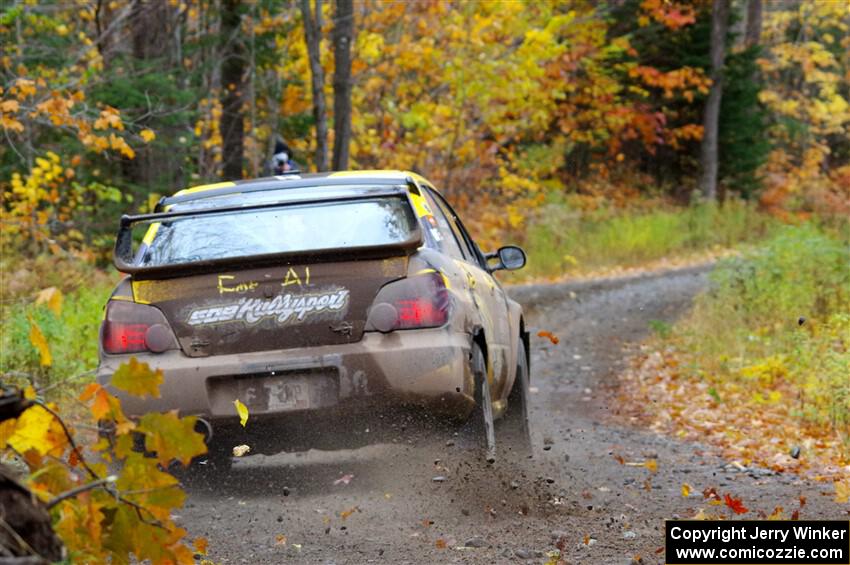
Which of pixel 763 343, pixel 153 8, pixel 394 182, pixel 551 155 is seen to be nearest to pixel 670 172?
pixel 551 155

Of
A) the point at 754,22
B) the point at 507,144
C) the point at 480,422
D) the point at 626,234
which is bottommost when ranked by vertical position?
the point at 626,234

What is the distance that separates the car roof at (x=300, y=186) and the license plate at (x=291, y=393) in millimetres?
1298

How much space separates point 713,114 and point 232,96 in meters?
14.6

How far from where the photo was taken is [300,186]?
7.27 m

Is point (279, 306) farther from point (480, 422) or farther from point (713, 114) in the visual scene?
point (713, 114)

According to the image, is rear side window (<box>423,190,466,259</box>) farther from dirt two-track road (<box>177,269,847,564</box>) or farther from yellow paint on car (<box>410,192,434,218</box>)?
dirt two-track road (<box>177,269,847,564</box>)

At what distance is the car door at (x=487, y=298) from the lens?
7082mm

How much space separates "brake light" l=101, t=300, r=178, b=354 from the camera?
6.24 metres

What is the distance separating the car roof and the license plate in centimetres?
130

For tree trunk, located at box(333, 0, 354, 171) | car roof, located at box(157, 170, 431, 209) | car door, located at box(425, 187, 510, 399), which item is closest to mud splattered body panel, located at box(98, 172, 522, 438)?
car door, located at box(425, 187, 510, 399)

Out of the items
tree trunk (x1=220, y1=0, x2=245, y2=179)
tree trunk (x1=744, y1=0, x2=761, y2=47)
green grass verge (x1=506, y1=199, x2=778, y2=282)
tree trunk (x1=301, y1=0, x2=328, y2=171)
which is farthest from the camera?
tree trunk (x1=744, y1=0, x2=761, y2=47)

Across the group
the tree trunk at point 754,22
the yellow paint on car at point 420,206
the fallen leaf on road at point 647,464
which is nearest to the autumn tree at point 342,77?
the fallen leaf on road at point 647,464

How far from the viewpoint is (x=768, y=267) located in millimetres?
14359

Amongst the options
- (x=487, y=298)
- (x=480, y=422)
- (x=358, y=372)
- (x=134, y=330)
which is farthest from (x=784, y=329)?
(x=134, y=330)
